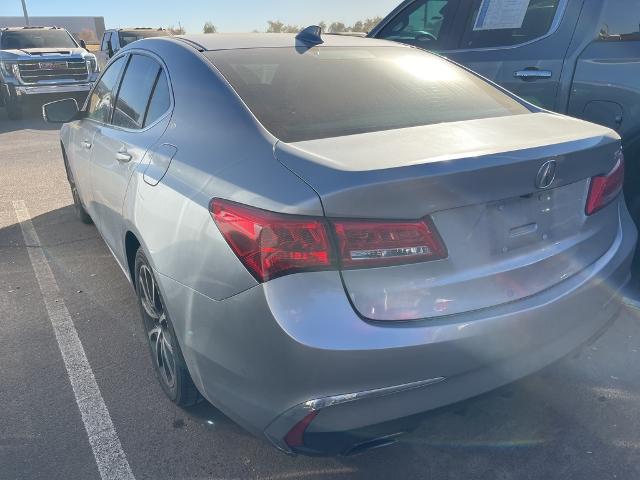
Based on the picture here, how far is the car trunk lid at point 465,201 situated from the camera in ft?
5.74

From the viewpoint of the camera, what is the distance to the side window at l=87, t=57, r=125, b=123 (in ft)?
12.2

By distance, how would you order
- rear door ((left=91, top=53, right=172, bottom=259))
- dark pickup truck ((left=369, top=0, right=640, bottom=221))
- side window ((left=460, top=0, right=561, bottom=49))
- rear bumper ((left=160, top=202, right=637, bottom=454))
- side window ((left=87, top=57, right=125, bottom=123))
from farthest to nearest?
1. side window ((left=460, top=0, right=561, bottom=49))
2. side window ((left=87, top=57, right=125, bottom=123))
3. dark pickup truck ((left=369, top=0, right=640, bottom=221))
4. rear door ((left=91, top=53, right=172, bottom=259))
5. rear bumper ((left=160, top=202, right=637, bottom=454))

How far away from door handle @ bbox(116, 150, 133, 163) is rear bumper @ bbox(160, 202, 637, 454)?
1110 mm

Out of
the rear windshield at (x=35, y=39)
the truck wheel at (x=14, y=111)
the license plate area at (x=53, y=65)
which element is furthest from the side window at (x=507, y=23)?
the rear windshield at (x=35, y=39)

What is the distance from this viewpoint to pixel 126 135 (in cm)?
308

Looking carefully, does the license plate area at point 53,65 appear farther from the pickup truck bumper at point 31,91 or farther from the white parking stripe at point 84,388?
the white parking stripe at point 84,388

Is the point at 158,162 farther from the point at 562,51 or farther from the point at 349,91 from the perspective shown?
the point at 562,51

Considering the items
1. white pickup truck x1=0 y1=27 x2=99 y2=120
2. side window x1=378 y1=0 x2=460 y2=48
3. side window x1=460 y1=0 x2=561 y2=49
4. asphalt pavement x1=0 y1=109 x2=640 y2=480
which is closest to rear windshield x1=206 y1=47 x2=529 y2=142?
asphalt pavement x1=0 y1=109 x2=640 y2=480

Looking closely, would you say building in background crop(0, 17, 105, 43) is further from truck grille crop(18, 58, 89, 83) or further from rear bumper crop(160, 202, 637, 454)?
rear bumper crop(160, 202, 637, 454)

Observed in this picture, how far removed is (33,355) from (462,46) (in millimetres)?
3701

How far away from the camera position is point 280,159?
75.1 inches

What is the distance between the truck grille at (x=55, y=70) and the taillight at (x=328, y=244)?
43.5 ft

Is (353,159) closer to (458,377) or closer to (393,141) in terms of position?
(393,141)

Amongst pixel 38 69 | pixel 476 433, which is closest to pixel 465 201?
pixel 476 433
